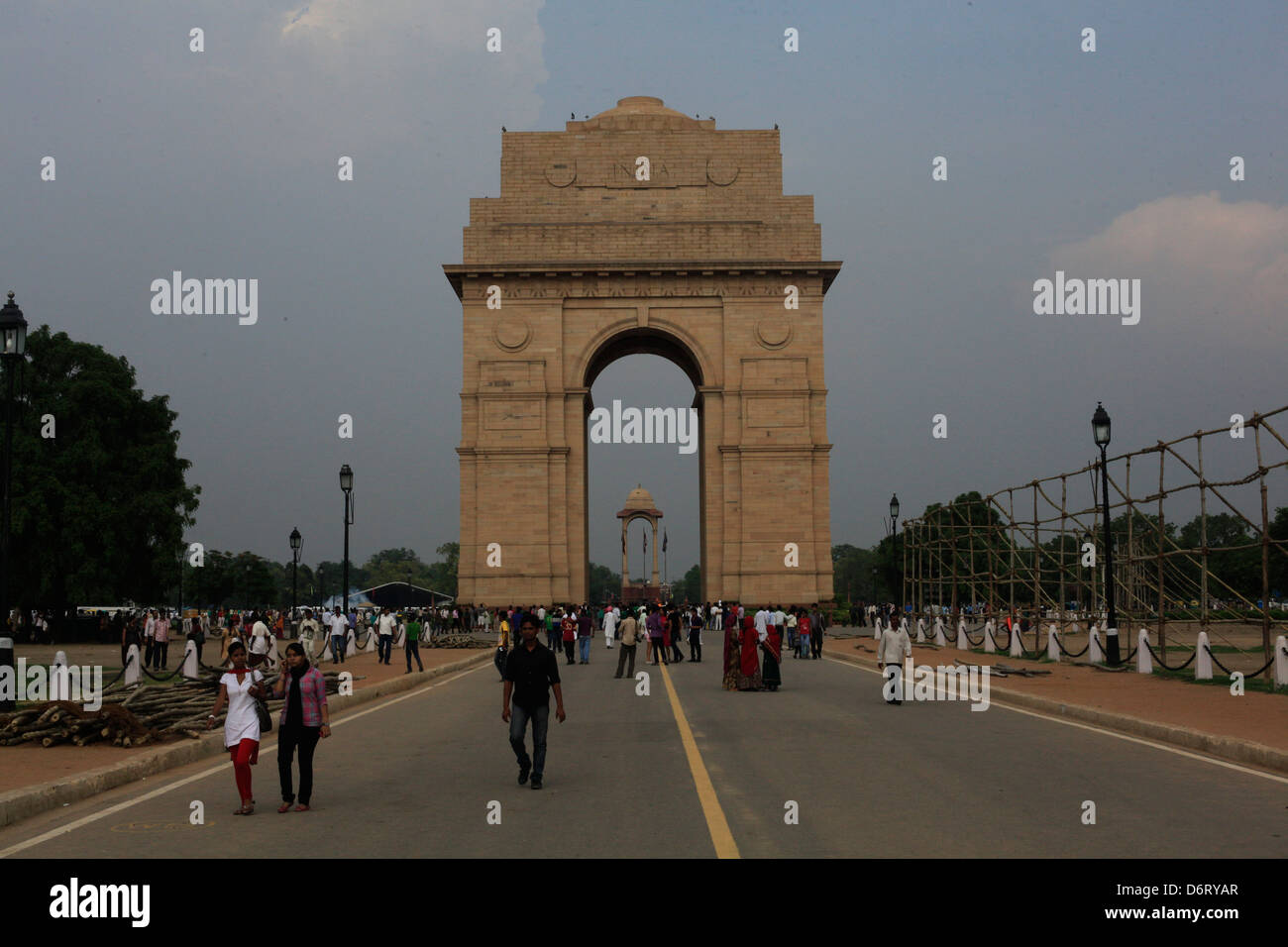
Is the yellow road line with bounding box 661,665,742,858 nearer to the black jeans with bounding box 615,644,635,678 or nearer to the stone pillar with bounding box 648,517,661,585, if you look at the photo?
the black jeans with bounding box 615,644,635,678

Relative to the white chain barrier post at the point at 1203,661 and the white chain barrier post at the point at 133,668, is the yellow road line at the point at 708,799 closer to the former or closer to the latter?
the white chain barrier post at the point at 1203,661

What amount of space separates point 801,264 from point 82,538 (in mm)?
32110

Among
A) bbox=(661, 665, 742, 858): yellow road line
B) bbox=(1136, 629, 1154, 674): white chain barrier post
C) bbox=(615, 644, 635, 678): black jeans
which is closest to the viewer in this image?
bbox=(661, 665, 742, 858): yellow road line

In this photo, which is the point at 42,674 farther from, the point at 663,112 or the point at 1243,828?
the point at 663,112

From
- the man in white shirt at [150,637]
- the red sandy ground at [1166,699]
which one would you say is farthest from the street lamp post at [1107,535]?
the man in white shirt at [150,637]

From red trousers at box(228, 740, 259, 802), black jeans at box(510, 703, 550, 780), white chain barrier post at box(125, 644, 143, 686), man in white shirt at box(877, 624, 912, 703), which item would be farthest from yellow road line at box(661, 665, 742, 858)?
white chain barrier post at box(125, 644, 143, 686)

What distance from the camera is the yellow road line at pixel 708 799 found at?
7.97 meters

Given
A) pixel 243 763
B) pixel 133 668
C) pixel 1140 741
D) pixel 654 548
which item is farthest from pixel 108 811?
pixel 654 548

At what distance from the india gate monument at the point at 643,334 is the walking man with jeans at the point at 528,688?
140 ft

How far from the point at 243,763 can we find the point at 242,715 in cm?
42

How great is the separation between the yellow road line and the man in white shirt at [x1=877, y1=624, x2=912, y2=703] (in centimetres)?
440

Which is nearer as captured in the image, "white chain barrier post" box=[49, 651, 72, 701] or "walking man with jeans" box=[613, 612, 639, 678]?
"white chain barrier post" box=[49, 651, 72, 701]

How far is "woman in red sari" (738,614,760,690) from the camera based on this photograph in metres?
21.9

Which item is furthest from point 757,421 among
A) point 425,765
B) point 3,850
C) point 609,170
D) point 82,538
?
point 3,850
